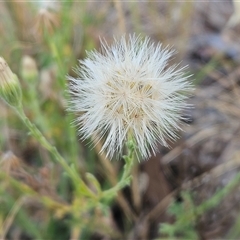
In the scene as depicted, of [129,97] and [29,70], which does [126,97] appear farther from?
[29,70]

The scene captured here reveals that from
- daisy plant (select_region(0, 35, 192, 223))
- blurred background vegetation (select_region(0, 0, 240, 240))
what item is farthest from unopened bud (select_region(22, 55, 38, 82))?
daisy plant (select_region(0, 35, 192, 223))

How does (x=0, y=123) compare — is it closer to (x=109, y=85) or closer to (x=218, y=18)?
(x=109, y=85)

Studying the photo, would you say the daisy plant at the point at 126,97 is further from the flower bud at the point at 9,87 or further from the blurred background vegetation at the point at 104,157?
the blurred background vegetation at the point at 104,157


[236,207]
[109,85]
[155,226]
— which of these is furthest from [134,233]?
[109,85]

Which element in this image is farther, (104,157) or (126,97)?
(104,157)

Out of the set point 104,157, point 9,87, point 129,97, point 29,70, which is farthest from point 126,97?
point 104,157
